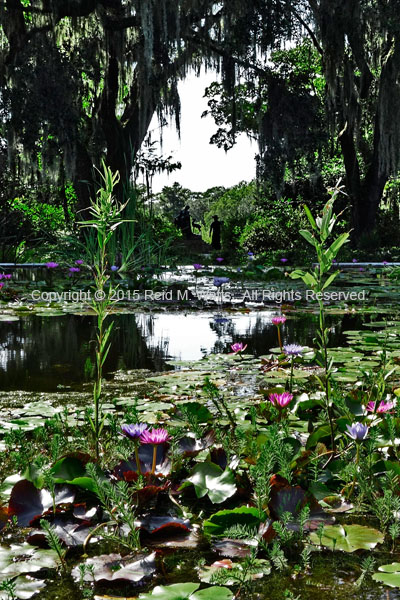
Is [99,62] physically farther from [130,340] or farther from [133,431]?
[133,431]

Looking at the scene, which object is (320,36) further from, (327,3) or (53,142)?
(53,142)

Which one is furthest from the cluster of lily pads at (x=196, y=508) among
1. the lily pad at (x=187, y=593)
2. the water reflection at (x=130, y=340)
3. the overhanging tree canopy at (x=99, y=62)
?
the overhanging tree canopy at (x=99, y=62)

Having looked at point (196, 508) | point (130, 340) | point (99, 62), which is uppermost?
point (99, 62)

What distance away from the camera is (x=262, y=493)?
1.11 meters

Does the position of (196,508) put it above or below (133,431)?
below

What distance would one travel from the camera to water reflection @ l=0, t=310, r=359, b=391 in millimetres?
2580

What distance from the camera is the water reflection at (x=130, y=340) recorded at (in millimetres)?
2580

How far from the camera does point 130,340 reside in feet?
11.3

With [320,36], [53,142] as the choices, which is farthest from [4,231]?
[320,36]

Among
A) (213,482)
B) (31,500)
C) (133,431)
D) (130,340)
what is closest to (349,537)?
(213,482)

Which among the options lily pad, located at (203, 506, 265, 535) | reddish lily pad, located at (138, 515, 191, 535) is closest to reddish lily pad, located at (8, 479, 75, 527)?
reddish lily pad, located at (138, 515, 191, 535)

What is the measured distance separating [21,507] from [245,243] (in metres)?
17.2

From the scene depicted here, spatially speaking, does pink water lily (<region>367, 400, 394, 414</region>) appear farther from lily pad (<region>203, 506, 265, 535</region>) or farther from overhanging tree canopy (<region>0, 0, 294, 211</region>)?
overhanging tree canopy (<region>0, 0, 294, 211</region>)

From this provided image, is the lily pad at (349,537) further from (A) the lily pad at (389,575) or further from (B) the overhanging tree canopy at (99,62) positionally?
(B) the overhanging tree canopy at (99,62)
